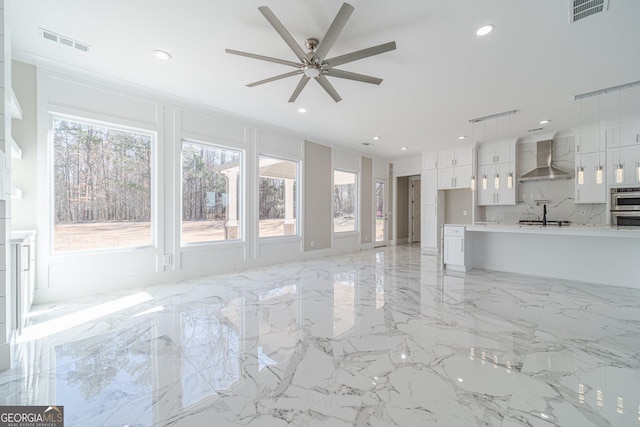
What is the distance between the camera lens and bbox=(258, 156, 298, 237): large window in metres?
5.79

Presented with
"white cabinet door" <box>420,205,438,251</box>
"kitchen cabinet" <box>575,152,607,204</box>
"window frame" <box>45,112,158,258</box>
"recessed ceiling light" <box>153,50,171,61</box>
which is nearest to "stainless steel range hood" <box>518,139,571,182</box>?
"kitchen cabinet" <box>575,152,607,204</box>

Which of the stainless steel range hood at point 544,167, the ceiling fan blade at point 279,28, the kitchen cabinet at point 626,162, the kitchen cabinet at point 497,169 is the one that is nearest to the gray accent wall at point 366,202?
the kitchen cabinet at point 497,169

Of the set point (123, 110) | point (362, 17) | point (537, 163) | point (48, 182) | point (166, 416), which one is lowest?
point (166, 416)

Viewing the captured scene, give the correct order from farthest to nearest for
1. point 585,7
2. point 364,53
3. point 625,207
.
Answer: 1. point 625,207
2. point 364,53
3. point 585,7

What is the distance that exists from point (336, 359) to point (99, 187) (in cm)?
405

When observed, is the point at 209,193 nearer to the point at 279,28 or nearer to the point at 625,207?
the point at 279,28

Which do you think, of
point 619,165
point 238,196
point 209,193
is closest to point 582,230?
point 619,165

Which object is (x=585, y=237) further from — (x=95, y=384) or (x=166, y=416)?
(x=95, y=384)

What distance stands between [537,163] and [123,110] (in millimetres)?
8122

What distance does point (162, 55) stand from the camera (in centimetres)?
312

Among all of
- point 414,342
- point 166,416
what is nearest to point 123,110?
point 166,416

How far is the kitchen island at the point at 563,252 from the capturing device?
402 centimetres

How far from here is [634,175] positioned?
4.91 m

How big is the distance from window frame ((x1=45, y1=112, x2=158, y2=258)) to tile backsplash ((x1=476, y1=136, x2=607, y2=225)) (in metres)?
7.49
